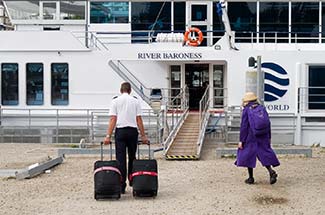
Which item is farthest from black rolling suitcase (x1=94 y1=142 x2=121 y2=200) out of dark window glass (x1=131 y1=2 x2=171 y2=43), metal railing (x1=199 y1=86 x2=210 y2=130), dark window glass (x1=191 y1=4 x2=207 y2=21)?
dark window glass (x1=191 y1=4 x2=207 y2=21)

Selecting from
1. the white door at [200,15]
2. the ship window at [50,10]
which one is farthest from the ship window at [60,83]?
the white door at [200,15]

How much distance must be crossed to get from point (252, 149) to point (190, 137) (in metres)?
6.38

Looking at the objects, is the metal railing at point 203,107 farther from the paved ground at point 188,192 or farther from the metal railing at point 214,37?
the paved ground at point 188,192

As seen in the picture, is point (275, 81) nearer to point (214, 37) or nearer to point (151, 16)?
point (214, 37)

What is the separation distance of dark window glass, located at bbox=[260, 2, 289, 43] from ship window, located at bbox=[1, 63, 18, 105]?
893cm

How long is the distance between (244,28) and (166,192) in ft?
45.5

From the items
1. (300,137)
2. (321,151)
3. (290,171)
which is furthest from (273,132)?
(290,171)

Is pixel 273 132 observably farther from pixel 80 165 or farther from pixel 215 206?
pixel 215 206

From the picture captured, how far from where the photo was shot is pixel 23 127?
1930 centimetres

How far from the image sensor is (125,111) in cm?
913

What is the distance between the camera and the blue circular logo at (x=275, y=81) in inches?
746

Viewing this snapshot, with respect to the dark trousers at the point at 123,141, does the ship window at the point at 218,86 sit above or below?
above

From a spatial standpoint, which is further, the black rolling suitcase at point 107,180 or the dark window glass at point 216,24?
the dark window glass at point 216,24

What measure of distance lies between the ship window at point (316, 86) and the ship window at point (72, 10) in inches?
329
